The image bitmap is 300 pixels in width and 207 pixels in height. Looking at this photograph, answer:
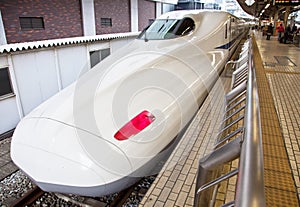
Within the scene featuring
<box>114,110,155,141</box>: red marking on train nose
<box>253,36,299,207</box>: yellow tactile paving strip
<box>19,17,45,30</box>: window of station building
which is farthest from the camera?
<box>19,17,45,30</box>: window of station building

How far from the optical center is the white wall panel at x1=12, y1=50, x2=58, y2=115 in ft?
20.1

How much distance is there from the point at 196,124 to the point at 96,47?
22.4ft

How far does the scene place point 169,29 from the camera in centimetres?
424

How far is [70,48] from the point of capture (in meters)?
7.64

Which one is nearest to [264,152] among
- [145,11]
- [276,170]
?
[276,170]

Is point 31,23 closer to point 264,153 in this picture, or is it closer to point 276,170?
point 264,153

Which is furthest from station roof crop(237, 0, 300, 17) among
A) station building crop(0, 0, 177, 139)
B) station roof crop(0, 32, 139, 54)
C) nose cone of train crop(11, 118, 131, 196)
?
nose cone of train crop(11, 118, 131, 196)

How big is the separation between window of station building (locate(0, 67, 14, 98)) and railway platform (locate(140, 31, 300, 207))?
4775mm

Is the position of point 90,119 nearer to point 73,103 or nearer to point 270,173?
point 73,103

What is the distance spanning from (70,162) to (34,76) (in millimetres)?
5447

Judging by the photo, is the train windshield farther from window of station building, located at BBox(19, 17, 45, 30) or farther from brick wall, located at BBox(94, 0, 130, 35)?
brick wall, located at BBox(94, 0, 130, 35)

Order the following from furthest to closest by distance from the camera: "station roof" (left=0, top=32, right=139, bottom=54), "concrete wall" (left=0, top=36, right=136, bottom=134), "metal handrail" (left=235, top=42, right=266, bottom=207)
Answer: "concrete wall" (left=0, top=36, right=136, bottom=134) → "station roof" (left=0, top=32, right=139, bottom=54) → "metal handrail" (left=235, top=42, right=266, bottom=207)

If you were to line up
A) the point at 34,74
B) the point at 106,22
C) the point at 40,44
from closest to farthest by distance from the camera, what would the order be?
the point at 40,44 → the point at 34,74 → the point at 106,22

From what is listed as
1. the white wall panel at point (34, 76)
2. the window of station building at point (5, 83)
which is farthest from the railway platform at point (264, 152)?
the white wall panel at point (34, 76)
